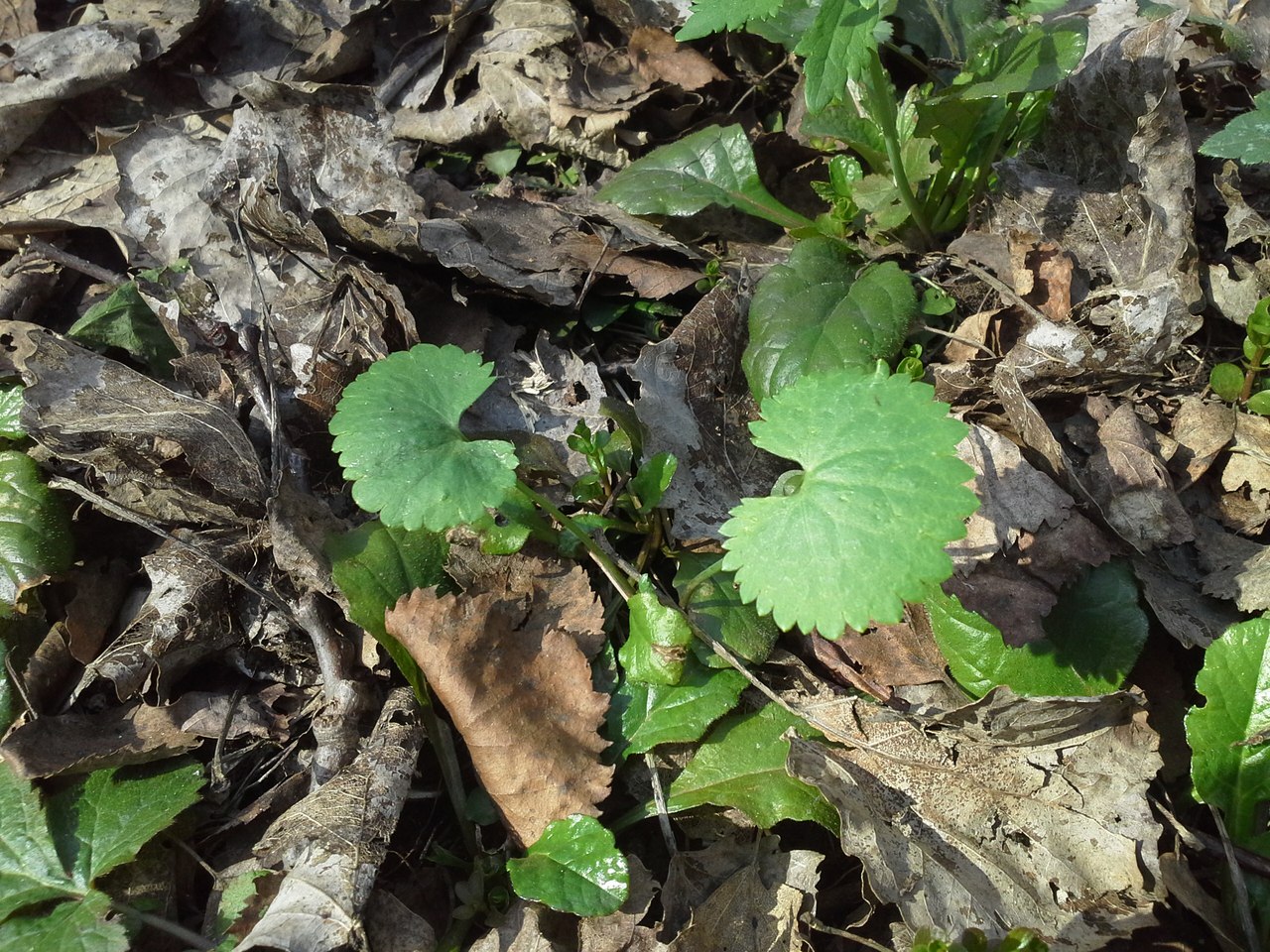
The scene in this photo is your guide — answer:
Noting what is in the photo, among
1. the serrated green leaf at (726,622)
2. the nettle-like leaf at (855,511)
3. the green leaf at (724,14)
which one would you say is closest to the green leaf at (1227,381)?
the nettle-like leaf at (855,511)

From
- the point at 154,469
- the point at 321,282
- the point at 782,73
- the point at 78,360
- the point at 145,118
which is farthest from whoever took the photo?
the point at 145,118

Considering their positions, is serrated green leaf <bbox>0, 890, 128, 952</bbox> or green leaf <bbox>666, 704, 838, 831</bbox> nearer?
serrated green leaf <bbox>0, 890, 128, 952</bbox>

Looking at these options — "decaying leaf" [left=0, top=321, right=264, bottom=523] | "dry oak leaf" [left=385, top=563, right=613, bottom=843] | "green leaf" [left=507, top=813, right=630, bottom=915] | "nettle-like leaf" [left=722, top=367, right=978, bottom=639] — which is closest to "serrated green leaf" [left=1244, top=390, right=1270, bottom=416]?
"nettle-like leaf" [left=722, top=367, right=978, bottom=639]

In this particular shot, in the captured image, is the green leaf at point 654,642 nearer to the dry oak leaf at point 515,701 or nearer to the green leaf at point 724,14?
the dry oak leaf at point 515,701

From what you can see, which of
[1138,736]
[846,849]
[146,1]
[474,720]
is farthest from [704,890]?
[146,1]

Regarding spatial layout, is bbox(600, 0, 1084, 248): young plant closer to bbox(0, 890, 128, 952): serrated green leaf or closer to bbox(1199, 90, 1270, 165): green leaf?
bbox(1199, 90, 1270, 165): green leaf

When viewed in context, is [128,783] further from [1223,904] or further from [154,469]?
[1223,904]
